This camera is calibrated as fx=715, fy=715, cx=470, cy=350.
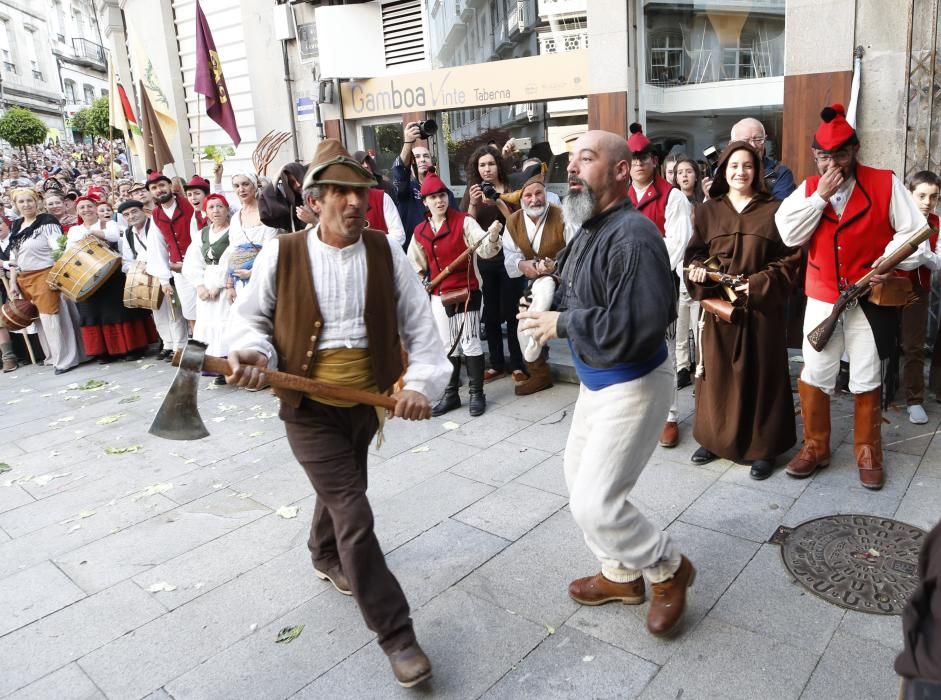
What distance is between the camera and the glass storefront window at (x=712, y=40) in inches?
298

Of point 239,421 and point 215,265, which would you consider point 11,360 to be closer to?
point 215,265

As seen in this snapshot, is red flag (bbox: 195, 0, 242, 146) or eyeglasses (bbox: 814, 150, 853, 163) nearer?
eyeglasses (bbox: 814, 150, 853, 163)

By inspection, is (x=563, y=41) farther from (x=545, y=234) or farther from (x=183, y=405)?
(x=183, y=405)

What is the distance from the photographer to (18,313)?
30.6ft

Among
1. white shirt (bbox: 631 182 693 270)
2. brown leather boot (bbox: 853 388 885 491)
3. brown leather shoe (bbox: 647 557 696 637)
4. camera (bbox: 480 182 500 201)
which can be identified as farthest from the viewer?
camera (bbox: 480 182 500 201)

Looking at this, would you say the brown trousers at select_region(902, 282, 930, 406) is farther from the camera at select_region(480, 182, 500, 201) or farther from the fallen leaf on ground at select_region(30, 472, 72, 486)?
the fallen leaf on ground at select_region(30, 472, 72, 486)

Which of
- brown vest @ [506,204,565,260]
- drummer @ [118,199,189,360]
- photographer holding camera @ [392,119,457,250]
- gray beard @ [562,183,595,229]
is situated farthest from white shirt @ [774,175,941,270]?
drummer @ [118,199,189,360]

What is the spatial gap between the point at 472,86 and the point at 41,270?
20.2 ft

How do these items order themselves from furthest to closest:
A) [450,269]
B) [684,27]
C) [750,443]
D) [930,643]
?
[684,27], [450,269], [750,443], [930,643]

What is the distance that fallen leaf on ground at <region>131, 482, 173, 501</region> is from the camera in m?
4.97

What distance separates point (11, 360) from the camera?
9.76 m

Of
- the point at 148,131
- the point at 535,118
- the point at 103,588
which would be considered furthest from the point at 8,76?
the point at 103,588

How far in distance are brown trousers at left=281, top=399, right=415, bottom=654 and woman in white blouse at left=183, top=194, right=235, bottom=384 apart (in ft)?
13.8

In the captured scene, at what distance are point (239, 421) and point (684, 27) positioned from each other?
21.5 feet
